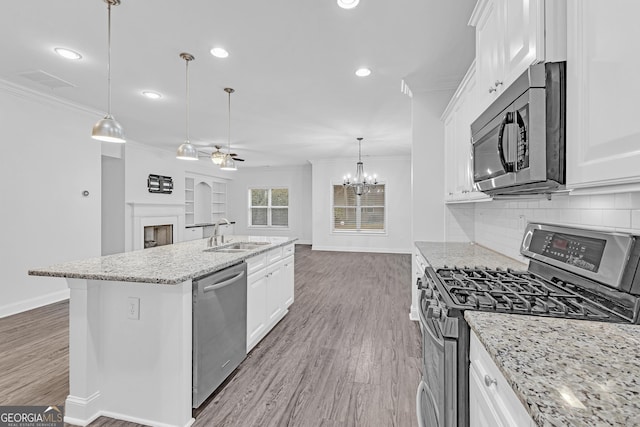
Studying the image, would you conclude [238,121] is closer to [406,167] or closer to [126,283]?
[126,283]

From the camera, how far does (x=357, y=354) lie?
271 centimetres

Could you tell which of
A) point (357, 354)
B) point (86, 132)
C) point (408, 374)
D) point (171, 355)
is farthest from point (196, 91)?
point (408, 374)

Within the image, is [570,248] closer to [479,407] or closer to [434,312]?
[434,312]

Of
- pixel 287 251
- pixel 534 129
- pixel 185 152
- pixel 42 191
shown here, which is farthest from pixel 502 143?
pixel 42 191

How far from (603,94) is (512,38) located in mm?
653

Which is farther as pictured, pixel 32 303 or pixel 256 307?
pixel 32 303

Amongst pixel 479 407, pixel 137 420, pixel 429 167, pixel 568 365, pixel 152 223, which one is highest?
pixel 429 167

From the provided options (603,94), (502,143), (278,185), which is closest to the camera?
(603,94)

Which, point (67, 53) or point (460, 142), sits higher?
point (67, 53)

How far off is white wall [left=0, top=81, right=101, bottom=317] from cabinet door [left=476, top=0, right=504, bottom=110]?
507 cm

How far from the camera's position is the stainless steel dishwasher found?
6.22 ft

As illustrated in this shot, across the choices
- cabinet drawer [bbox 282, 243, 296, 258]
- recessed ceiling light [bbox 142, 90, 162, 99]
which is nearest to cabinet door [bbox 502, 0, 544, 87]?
cabinet drawer [bbox 282, 243, 296, 258]

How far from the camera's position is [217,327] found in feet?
6.86

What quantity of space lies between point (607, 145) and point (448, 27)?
2133 mm
